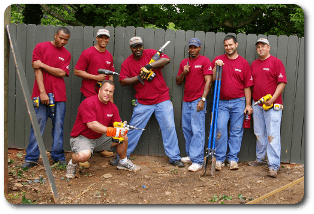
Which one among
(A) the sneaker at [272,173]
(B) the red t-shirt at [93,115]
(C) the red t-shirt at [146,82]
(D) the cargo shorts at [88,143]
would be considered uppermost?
(C) the red t-shirt at [146,82]

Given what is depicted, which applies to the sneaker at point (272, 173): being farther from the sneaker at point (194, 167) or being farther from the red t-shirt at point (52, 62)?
the red t-shirt at point (52, 62)

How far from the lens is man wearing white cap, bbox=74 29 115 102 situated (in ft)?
14.6

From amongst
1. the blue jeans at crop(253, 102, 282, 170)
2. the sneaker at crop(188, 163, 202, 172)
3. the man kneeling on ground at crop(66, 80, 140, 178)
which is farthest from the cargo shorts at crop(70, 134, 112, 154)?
the blue jeans at crop(253, 102, 282, 170)

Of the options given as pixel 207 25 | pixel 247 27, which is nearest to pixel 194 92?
pixel 207 25

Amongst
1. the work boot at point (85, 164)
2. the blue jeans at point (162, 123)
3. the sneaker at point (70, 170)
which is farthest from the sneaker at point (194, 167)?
the sneaker at point (70, 170)

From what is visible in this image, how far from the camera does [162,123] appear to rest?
4699 millimetres

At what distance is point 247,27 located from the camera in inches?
399

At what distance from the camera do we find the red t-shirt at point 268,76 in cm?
445

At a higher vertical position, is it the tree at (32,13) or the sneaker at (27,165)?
the tree at (32,13)

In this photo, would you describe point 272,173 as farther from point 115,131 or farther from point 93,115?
point 93,115

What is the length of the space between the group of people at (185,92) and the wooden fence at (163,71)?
12.6 inches

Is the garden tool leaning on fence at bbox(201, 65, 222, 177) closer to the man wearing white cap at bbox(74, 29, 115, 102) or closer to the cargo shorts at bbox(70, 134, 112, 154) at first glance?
the cargo shorts at bbox(70, 134, 112, 154)

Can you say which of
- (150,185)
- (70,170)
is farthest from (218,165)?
(70,170)

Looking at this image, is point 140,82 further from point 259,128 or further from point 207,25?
point 207,25
